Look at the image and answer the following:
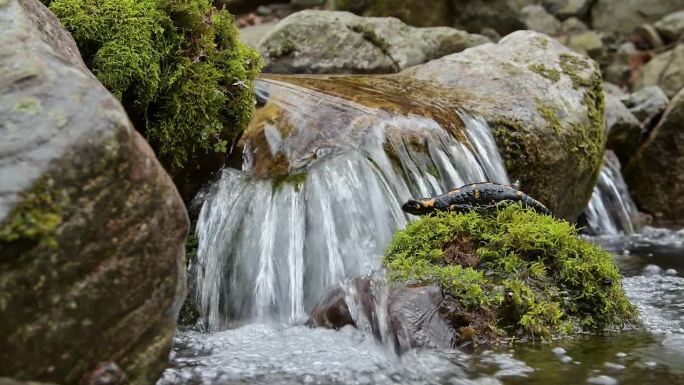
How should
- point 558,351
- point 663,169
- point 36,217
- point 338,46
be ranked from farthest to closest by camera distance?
point 663,169
point 338,46
point 558,351
point 36,217

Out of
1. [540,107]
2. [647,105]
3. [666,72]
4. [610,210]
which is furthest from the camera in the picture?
[666,72]

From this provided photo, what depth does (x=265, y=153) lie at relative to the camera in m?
5.74

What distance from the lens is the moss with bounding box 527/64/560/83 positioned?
7.48 meters

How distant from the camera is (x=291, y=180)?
539cm

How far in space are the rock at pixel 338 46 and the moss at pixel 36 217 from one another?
6941 mm

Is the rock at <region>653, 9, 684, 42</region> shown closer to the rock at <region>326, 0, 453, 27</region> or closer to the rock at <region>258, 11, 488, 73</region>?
the rock at <region>326, 0, 453, 27</region>

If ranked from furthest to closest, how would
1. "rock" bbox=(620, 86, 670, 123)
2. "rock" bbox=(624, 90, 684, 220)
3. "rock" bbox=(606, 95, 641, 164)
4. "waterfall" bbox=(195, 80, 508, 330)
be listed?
"rock" bbox=(620, 86, 670, 123), "rock" bbox=(606, 95, 641, 164), "rock" bbox=(624, 90, 684, 220), "waterfall" bbox=(195, 80, 508, 330)

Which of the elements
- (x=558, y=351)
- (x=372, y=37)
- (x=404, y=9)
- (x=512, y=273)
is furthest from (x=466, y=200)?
(x=404, y=9)

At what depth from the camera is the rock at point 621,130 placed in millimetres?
10234

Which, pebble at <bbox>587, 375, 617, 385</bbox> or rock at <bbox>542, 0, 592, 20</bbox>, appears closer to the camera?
pebble at <bbox>587, 375, 617, 385</bbox>

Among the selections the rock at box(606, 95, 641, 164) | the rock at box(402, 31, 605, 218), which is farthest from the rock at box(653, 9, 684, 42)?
the rock at box(402, 31, 605, 218)

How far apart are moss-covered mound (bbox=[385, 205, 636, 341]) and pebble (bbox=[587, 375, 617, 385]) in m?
0.65

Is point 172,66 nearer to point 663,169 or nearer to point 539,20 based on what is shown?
point 663,169

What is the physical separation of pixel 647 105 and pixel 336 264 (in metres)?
7.98
